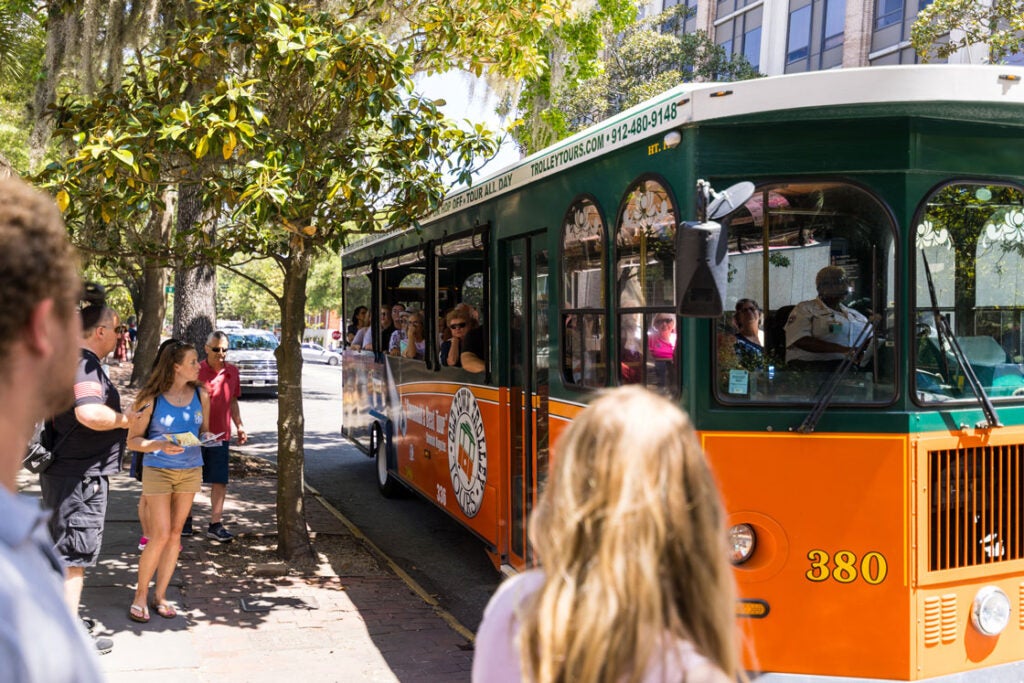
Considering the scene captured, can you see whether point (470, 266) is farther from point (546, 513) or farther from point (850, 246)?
point (546, 513)

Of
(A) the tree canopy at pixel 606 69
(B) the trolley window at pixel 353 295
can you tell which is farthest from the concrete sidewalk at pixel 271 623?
(A) the tree canopy at pixel 606 69

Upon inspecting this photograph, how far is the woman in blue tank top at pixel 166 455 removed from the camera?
6047mm

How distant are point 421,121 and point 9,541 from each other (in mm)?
6345

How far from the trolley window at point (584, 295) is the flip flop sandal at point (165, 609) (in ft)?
9.67

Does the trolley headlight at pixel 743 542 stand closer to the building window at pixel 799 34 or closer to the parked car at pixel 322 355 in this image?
the building window at pixel 799 34

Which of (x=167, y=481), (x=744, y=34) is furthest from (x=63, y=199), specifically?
(x=744, y=34)

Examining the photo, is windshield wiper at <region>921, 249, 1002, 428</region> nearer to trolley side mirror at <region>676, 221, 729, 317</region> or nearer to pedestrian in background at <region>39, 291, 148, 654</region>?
trolley side mirror at <region>676, 221, 729, 317</region>

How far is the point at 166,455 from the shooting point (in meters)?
6.11

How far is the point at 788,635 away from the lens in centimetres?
430

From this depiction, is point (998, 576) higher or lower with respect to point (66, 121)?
lower

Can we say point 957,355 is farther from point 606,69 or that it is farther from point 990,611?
point 606,69

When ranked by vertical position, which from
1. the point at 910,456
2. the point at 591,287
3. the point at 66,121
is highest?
the point at 66,121

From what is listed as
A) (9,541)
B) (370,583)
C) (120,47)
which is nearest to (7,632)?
(9,541)

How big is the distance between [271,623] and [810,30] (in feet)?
106
